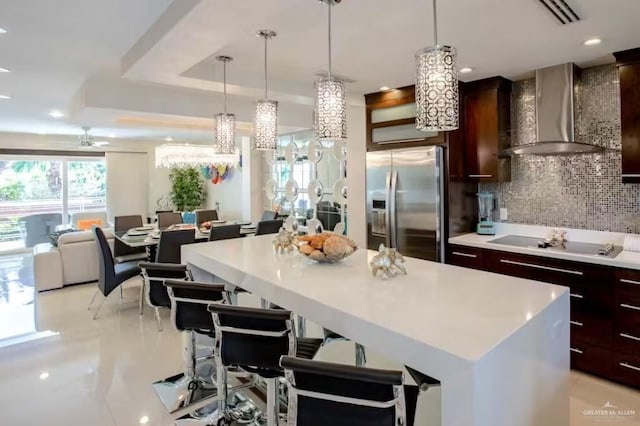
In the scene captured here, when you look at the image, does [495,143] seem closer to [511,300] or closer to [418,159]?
[418,159]

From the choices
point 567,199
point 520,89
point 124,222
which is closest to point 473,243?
point 567,199

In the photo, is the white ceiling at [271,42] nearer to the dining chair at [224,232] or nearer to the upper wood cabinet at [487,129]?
the upper wood cabinet at [487,129]

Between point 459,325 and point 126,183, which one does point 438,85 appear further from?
point 126,183

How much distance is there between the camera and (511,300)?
1588 millimetres

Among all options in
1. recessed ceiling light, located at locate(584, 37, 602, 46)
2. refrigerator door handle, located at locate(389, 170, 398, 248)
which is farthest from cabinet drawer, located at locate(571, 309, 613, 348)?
recessed ceiling light, located at locate(584, 37, 602, 46)

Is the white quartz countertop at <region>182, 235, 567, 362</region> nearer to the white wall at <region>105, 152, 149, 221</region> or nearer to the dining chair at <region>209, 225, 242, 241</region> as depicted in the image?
the dining chair at <region>209, 225, 242, 241</region>

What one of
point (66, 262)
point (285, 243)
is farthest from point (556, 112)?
point (66, 262)

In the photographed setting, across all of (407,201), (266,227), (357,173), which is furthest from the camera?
(266,227)

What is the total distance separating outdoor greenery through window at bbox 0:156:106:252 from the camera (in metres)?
8.02

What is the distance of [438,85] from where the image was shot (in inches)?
69.4

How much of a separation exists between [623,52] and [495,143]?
1148 millimetres

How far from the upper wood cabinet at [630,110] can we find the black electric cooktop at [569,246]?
0.56 meters

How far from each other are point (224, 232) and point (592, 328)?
3672 mm

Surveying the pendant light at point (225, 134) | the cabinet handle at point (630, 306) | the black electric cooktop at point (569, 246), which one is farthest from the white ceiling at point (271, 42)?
the cabinet handle at point (630, 306)
